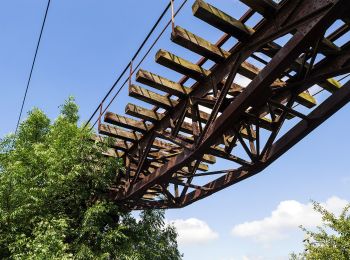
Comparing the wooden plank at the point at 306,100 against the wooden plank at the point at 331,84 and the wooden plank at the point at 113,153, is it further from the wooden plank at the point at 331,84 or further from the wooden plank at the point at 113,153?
the wooden plank at the point at 113,153

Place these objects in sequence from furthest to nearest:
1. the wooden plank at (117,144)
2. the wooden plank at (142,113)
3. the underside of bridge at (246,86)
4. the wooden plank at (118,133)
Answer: the wooden plank at (117,144) → the wooden plank at (118,133) → the wooden plank at (142,113) → the underside of bridge at (246,86)

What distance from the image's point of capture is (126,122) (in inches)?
367

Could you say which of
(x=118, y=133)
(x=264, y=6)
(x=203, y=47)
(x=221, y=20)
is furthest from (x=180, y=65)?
(x=118, y=133)

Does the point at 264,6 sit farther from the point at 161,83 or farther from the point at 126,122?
the point at 126,122

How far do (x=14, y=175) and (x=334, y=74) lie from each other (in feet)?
31.9

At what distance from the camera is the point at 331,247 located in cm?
2133

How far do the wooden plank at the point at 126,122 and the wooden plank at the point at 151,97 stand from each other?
4.48ft

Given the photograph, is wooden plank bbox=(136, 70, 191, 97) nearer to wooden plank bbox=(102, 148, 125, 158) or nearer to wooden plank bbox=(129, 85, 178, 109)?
wooden plank bbox=(129, 85, 178, 109)

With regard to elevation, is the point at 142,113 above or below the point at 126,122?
below

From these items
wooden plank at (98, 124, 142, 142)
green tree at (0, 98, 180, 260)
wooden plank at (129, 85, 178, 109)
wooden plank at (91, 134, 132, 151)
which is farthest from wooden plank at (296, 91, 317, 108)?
green tree at (0, 98, 180, 260)

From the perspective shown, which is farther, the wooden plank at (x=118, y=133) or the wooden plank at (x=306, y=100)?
the wooden plank at (x=118, y=133)

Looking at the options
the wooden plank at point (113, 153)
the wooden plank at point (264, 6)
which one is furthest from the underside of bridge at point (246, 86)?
the wooden plank at point (113, 153)

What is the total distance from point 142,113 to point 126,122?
832 mm

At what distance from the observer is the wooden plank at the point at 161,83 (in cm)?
723
